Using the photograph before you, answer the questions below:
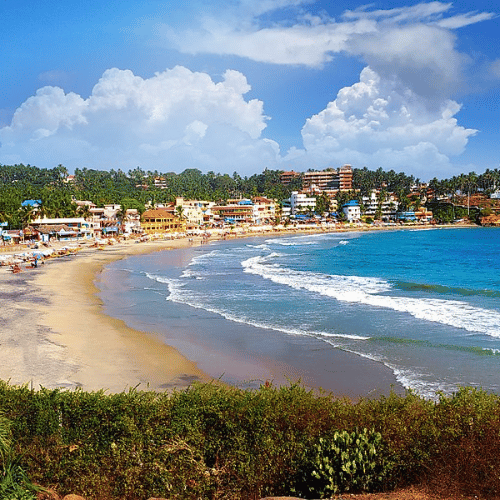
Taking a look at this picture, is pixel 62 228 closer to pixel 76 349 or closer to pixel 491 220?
pixel 76 349

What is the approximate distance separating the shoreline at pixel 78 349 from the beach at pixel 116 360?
2cm

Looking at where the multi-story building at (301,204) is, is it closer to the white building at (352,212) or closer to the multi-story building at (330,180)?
the white building at (352,212)

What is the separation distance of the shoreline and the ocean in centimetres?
99

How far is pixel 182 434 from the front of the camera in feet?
24.1

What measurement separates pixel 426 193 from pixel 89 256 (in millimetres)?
129347

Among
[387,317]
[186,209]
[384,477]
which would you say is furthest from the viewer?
[186,209]

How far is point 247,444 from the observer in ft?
23.5

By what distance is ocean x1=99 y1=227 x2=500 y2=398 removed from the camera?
53.2 ft

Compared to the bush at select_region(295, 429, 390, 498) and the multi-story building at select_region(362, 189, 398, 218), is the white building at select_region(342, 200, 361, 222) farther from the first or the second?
the bush at select_region(295, 429, 390, 498)

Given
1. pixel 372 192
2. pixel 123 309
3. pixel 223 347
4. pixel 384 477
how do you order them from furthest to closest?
pixel 372 192 < pixel 123 309 < pixel 223 347 < pixel 384 477

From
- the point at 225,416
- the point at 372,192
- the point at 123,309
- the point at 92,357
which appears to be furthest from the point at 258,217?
the point at 225,416

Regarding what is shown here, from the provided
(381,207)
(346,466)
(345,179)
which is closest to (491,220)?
(381,207)

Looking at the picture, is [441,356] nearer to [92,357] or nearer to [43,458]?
[92,357]

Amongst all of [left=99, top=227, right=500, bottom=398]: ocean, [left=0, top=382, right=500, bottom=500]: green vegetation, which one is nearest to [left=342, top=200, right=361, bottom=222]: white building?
[left=99, top=227, right=500, bottom=398]: ocean
